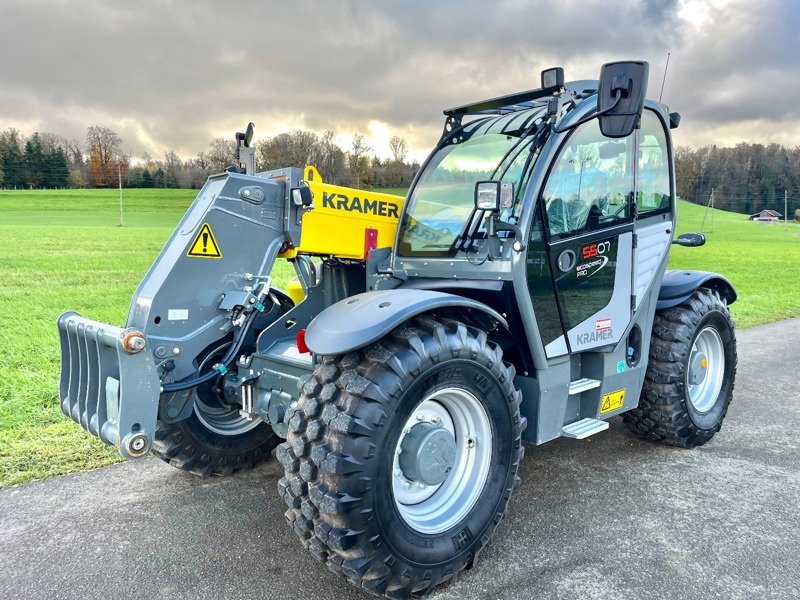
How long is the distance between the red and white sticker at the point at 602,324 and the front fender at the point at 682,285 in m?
0.90

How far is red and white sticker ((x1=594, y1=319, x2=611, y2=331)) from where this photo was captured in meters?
4.09

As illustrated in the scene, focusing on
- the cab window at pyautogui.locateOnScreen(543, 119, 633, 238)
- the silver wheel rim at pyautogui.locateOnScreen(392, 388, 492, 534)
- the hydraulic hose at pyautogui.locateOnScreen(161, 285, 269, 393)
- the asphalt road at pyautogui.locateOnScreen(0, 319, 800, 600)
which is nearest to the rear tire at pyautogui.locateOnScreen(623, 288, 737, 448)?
the asphalt road at pyautogui.locateOnScreen(0, 319, 800, 600)

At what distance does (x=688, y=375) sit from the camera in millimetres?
4945

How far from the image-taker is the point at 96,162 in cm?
6175

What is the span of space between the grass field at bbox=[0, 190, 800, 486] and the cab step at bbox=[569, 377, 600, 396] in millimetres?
3303

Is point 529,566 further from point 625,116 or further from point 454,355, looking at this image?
point 625,116

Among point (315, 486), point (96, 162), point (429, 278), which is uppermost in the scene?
point (96, 162)

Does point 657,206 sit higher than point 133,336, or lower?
higher

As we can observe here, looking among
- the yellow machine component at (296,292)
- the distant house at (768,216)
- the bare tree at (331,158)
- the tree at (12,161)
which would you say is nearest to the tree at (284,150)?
the bare tree at (331,158)

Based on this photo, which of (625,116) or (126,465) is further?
(126,465)

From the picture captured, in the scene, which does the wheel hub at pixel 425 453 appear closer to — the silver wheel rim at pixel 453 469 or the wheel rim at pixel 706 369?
the silver wheel rim at pixel 453 469

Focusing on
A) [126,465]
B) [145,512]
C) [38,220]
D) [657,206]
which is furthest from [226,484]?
[38,220]

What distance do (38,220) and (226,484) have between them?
132 feet

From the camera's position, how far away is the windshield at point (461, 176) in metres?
3.83
